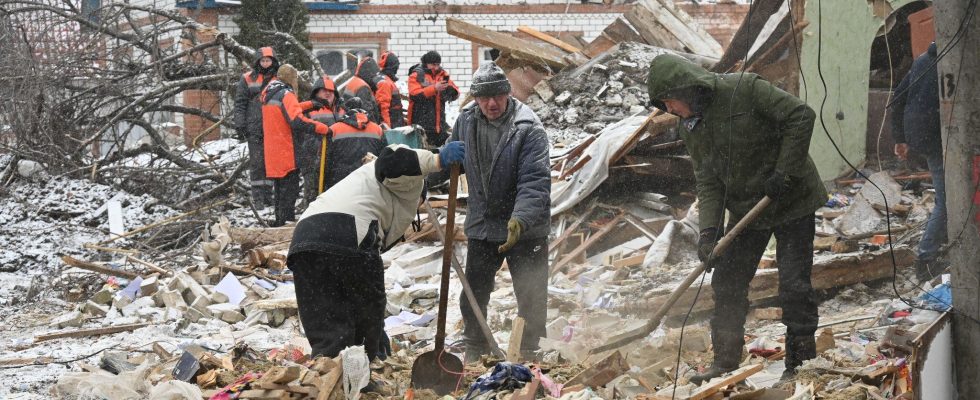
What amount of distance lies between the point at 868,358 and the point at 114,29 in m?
11.1

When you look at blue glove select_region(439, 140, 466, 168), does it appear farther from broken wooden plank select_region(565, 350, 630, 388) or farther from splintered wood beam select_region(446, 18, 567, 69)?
splintered wood beam select_region(446, 18, 567, 69)

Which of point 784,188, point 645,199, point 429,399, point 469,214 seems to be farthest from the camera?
point 645,199

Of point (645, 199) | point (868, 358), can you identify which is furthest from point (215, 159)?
point (868, 358)

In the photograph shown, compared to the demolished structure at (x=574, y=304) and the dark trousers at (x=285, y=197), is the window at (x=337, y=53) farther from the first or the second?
the dark trousers at (x=285, y=197)

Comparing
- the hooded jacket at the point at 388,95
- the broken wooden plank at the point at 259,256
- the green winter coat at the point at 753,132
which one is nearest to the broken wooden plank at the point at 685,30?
the hooded jacket at the point at 388,95

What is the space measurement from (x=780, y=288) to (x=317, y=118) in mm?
6157

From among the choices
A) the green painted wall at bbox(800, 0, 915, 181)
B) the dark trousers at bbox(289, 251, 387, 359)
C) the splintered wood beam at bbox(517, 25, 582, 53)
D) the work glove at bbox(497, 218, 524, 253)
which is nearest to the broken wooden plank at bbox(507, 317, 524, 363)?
the work glove at bbox(497, 218, 524, 253)

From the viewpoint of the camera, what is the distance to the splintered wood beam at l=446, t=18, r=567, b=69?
1402 cm

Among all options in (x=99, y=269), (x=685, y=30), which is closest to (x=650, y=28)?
(x=685, y=30)

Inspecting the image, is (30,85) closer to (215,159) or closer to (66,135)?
(66,135)

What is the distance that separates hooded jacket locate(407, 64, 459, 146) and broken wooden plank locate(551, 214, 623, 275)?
136 inches

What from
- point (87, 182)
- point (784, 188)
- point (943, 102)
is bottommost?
point (87, 182)

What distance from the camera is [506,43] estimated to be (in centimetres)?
1458

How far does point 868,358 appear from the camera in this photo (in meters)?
5.32
